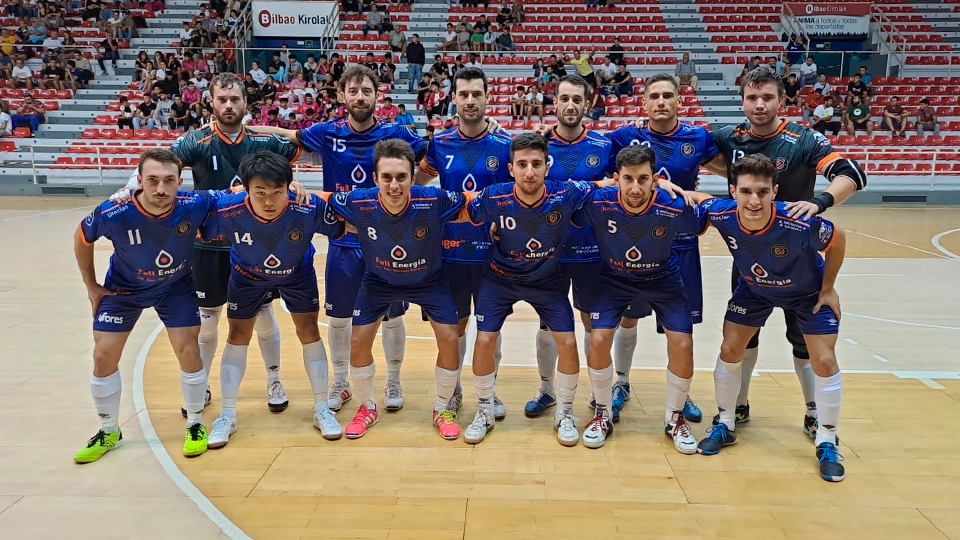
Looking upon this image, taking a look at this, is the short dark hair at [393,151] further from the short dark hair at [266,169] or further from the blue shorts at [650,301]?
the blue shorts at [650,301]

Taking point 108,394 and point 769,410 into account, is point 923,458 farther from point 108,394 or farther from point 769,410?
point 108,394

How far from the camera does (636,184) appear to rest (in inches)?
170

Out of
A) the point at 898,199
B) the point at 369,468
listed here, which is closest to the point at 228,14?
the point at 898,199

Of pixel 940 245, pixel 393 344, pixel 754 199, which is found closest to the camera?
pixel 754 199

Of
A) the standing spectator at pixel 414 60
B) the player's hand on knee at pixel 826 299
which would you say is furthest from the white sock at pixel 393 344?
the standing spectator at pixel 414 60

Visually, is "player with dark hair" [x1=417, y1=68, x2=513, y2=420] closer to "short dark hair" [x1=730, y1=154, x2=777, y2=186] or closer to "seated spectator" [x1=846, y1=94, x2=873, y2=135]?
"short dark hair" [x1=730, y1=154, x2=777, y2=186]

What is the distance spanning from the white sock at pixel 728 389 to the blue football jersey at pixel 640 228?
753 millimetres

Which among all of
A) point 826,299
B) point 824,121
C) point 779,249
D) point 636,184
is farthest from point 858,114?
point 636,184

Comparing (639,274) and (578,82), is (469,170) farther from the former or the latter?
(639,274)

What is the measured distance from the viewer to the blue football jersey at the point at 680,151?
192 inches

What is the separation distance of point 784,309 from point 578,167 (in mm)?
1653

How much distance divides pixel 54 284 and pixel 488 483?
761 cm

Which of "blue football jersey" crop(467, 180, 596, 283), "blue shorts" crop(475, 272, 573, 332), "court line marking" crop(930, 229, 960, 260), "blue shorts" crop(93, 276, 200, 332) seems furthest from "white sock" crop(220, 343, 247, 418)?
"court line marking" crop(930, 229, 960, 260)

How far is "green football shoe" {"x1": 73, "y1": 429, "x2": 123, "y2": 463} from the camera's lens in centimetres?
438
